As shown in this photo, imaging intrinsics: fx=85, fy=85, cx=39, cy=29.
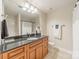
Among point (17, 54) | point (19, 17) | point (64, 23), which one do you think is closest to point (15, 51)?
point (17, 54)

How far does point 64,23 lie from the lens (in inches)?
167

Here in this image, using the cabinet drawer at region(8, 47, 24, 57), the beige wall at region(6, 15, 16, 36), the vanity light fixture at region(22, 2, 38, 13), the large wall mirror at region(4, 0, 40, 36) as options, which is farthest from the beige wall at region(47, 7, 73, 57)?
the cabinet drawer at region(8, 47, 24, 57)

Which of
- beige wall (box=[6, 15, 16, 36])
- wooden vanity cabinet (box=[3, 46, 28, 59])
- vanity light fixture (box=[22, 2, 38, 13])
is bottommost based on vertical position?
wooden vanity cabinet (box=[3, 46, 28, 59])

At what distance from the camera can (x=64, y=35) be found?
4.25 metres

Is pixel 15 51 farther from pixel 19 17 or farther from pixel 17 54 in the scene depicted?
pixel 19 17

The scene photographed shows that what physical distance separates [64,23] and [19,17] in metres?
2.33

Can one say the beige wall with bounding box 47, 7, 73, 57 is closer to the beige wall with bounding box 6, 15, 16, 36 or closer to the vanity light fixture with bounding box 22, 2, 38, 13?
the vanity light fixture with bounding box 22, 2, 38, 13

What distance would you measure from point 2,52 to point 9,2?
1.52 metres

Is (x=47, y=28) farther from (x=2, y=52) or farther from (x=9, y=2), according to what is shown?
(x=2, y=52)

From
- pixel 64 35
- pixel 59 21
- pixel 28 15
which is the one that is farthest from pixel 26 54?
pixel 59 21

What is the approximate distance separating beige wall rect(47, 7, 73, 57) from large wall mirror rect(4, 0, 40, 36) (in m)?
1.38

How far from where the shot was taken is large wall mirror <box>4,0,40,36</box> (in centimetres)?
238

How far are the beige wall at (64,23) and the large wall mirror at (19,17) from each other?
1.38 meters

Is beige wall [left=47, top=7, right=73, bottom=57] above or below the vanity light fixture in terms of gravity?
below
